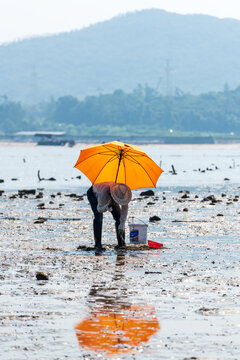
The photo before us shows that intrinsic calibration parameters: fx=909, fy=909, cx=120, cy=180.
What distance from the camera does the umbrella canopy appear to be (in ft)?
67.2

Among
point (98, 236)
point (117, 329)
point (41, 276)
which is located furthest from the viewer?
point (98, 236)

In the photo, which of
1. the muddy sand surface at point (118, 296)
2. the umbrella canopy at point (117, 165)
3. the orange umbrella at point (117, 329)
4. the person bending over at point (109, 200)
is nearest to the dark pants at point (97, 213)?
the person bending over at point (109, 200)

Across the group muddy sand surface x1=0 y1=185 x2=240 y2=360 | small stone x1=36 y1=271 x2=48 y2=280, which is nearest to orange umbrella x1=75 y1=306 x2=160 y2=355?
muddy sand surface x1=0 y1=185 x2=240 y2=360

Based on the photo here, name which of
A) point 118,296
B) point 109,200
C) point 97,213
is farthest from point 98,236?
point 118,296

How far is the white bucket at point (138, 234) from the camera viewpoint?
21641 mm

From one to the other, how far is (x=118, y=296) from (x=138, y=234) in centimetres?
749

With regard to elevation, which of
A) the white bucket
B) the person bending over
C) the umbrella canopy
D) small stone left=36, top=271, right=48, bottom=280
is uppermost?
the umbrella canopy

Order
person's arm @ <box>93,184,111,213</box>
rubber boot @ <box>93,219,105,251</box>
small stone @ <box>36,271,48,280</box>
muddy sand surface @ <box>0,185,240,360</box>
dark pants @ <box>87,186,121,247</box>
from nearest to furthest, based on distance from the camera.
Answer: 1. muddy sand surface @ <box>0,185,240,360</box>
2. small stone @ <box>36,271,48,280</box>
3. person's arm @ <box>93,184,111,213</box>
4. dark pants @ <box>87,186,121,247</box>
5. rubber boot @ <box>93,219,105,251</box>

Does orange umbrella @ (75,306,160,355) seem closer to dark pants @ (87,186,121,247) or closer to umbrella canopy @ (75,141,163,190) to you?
dark pants @ (87,186,121,247)

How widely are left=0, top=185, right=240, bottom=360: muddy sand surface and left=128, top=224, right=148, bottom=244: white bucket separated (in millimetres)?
590

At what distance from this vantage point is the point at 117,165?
20688mm

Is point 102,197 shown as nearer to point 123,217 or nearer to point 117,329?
point 123,217

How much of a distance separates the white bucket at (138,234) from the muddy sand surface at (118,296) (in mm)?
590

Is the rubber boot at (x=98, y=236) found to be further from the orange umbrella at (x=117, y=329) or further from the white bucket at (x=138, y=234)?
the orange umbrella at (x=117, y=329)
